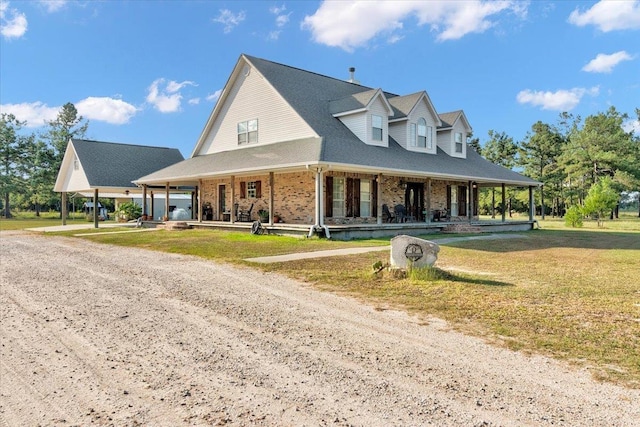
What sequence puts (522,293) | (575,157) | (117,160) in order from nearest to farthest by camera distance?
(522,293) → (117,160) → (575,157)

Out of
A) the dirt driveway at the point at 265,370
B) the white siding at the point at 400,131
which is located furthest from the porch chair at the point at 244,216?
the dirt driveway at the point at 265,370

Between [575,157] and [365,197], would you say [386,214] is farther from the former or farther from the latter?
[575,157]

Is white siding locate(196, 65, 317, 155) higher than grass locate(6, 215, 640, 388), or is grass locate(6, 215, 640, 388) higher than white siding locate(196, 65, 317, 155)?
white siding locate(196, 65, 317, 155)

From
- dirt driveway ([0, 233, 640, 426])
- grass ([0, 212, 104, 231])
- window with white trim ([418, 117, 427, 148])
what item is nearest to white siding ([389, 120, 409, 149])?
window with white trim ([418, 117, 427, 148])

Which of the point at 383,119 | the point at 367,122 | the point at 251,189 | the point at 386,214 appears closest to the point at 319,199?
the point at 386,214

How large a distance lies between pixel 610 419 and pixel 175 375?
3343 mm

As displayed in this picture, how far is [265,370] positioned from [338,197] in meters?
15.8

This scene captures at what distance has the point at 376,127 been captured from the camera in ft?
68.6

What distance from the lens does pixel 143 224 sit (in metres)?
26.3

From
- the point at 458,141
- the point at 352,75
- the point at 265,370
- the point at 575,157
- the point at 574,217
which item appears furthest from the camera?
the point at 575,157

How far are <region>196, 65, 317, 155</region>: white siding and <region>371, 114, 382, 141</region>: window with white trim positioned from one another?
337 centimetres

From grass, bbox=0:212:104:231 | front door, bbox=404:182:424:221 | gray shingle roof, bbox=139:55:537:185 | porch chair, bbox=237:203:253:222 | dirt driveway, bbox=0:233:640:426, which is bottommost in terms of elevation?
dirt driveway, bbox=0:233:640:426

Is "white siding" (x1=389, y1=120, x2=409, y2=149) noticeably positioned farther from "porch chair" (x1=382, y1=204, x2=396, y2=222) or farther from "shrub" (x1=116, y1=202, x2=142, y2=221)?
"shrub" (x1=116, y1=202, x2=142, y2=221)

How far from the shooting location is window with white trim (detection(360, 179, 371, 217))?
797 inches
